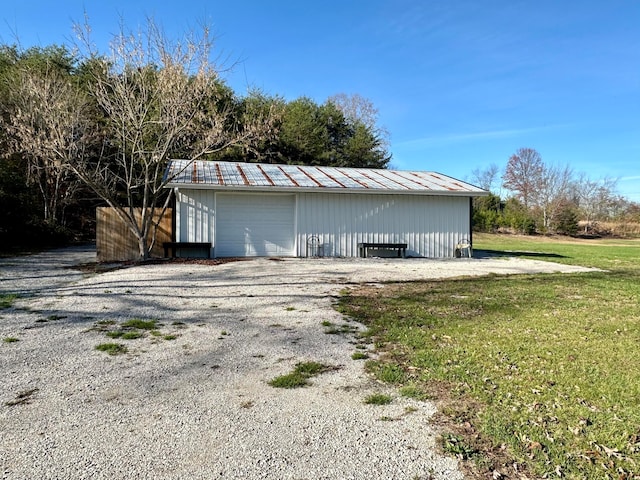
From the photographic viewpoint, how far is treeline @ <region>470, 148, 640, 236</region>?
125 feet

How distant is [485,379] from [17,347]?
4188 mm

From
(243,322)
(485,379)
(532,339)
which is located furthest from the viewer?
(243,322)

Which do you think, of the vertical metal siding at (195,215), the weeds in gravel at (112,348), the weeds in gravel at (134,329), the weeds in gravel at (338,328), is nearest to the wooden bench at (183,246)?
the vertical metal siding at (195,215)

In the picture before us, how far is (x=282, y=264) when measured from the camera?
36.5ft

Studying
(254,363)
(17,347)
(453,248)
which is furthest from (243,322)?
(453,248)

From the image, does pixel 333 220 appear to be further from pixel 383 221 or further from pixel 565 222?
pixel 565 222

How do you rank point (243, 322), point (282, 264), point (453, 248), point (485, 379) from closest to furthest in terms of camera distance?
1. point (485, 379)
2. point (243, 322)
3. point (282, 264)
4. point (453, 248)

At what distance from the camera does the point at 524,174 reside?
45.6m

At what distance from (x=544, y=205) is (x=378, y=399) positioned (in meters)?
45.0

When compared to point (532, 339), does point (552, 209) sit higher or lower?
higher

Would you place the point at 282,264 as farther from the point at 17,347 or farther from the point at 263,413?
the point at 263,413

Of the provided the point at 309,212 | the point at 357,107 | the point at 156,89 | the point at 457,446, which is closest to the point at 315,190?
the point at 309,212

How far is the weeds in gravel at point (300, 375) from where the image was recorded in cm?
318

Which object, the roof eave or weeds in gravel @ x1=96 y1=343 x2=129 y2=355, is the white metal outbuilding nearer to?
the roof eave
